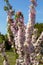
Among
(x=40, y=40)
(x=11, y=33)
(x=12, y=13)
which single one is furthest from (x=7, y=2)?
(x=40, y=40)

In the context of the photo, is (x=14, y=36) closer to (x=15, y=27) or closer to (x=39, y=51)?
(x=15, y=27)

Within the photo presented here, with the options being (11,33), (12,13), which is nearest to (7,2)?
(12,13)

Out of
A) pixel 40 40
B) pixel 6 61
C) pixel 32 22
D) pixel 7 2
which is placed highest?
pixel 7 2

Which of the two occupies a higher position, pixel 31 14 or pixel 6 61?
pixel 31 14

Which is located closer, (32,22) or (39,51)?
(32,22)

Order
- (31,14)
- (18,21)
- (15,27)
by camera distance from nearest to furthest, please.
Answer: (31,14) < (18,21) < (15,27)

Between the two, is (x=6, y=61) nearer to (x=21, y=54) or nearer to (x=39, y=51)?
(x=21, y=54)

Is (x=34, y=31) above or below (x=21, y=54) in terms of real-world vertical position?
above

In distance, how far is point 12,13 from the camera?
4395 millimetres

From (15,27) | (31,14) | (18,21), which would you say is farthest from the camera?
(15,27)

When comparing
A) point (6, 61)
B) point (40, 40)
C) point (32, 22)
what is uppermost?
point (32, 22)

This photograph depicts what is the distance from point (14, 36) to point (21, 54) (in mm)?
358

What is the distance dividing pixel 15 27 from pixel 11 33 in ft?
0.51

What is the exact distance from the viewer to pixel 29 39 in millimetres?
4117
